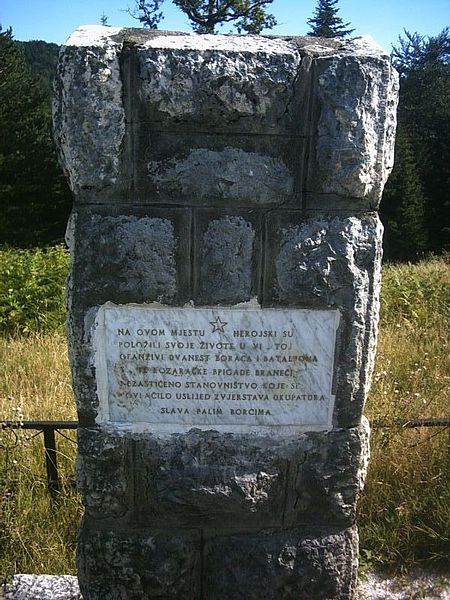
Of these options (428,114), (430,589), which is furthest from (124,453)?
(428,114)

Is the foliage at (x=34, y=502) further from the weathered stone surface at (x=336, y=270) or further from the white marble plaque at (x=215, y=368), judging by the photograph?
the weathered stone surface at (x=336, y=270)

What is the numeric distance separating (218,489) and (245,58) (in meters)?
1.39

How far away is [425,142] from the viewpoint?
2931cm

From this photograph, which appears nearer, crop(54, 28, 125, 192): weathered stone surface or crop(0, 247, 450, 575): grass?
A: crop(54, 28, 125, 192): weathered stone surface

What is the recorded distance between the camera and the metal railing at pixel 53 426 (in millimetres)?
3115

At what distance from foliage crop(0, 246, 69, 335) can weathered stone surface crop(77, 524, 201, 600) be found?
15.2 feet

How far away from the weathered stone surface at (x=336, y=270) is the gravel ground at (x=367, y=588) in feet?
3.62

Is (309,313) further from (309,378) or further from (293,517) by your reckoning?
(293,517)

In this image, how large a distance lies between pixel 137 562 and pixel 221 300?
100 cm

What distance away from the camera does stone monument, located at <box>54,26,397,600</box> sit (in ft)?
5.66

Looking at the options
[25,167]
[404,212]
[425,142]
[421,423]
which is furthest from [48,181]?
[421,423]

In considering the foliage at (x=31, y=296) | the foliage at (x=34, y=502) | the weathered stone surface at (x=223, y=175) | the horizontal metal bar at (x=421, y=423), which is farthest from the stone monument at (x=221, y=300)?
the foliage at (x=31, y=296)

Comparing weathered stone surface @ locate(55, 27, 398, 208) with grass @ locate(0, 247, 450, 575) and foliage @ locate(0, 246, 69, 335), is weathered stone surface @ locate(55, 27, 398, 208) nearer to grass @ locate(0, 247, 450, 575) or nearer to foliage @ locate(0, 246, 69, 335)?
grass @ locate(0, 247, 450, 575)

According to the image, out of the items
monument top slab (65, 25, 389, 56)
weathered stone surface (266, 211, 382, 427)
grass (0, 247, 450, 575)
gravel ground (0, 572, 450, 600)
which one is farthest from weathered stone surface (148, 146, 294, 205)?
grass (0, 247, 450, 575)
